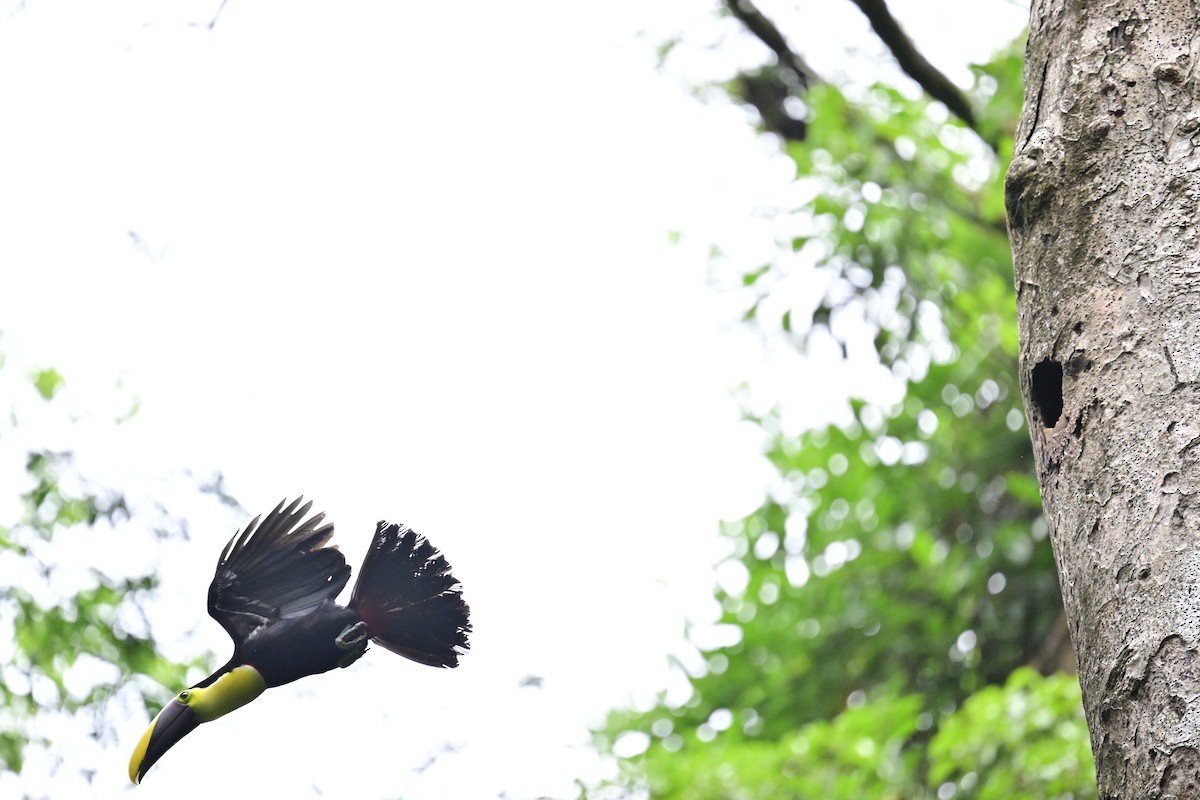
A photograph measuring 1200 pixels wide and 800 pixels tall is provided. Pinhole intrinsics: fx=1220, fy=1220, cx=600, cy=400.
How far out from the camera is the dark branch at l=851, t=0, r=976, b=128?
171 inches

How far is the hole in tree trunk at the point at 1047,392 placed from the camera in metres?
1.63

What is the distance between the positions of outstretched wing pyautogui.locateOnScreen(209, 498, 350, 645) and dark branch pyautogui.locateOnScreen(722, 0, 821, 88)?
470 cm

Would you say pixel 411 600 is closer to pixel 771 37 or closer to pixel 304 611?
pixel 304 611

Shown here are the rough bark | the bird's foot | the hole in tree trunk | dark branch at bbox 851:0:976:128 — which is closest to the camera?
the bird's foot

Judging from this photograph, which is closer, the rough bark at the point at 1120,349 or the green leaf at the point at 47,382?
the rough bark at the point at 1120,349

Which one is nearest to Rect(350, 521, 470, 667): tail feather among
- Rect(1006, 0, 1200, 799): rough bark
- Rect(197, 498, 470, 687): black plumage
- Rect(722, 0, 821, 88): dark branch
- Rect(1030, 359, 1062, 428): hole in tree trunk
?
Rect(197, 498, 470, 687): black plumage

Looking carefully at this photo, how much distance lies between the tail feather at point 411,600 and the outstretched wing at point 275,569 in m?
0.03

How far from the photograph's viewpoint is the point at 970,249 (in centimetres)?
517

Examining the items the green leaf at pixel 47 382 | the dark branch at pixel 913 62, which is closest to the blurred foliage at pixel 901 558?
the dark branch at pixel 913 62

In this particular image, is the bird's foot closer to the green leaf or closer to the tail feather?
the tail feather

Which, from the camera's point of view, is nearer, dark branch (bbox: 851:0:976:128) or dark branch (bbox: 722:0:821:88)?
dark branch (bbox: 851:0:976:128)

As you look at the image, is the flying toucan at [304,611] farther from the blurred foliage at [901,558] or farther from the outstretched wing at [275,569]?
the blurred foliage at [901,558]

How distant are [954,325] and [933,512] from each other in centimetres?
93

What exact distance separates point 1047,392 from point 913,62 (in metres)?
3.44
